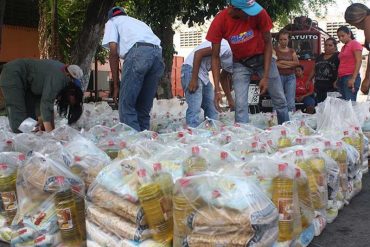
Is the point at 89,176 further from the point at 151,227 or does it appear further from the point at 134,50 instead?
the point at 134,50

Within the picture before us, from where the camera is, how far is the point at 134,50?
4.57m

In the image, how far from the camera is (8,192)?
2.69 meters

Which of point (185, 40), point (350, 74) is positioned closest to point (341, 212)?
point (350, 74)

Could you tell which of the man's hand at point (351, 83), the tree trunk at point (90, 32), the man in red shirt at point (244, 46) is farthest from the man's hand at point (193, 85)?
the tree trunk at point (90, 32)

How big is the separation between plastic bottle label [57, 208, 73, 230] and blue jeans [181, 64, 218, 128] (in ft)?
8.72

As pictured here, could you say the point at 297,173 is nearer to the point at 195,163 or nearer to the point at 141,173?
the point at 195,163

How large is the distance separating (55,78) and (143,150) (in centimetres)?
162

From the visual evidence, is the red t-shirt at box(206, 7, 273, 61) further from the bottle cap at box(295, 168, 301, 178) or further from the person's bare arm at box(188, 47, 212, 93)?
the bottle cap at box(295, 168, 301, 178)

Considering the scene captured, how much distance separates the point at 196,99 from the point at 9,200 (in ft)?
8.43

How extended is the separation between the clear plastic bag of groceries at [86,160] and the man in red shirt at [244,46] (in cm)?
179

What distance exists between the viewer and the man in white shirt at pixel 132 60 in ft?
14.9

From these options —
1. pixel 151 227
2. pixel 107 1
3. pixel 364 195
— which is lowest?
pixel 364 195

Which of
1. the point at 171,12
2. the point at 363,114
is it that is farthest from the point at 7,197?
the point at 171,12

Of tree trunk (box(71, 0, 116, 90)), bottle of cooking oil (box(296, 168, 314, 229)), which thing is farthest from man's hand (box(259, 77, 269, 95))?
tree trunk (box(71, 0, 116, 90))
